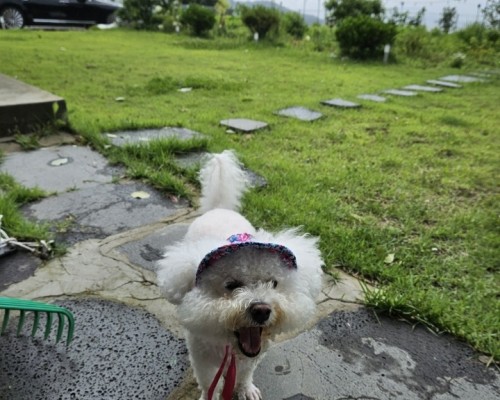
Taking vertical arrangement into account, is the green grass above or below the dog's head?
below

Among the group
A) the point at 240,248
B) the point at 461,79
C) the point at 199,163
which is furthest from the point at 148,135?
the point at 461,79

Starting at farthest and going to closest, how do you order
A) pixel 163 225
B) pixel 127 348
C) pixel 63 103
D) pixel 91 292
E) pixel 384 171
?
pixel 63 103
pixel 384 171
pixel 163 225
pixel 91 292
pixel 127 348

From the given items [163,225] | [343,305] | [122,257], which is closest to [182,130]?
[163,225]

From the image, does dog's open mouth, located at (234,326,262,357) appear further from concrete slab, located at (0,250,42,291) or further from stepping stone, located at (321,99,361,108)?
stepping stone, located at (321,99,361,108)

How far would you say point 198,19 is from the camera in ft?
50.4

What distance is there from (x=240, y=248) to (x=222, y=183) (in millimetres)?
1050

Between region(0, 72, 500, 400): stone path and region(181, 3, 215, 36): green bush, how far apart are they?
1415 cm

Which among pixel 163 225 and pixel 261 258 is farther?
pixel 163 225

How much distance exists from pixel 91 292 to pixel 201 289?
1.10 meters

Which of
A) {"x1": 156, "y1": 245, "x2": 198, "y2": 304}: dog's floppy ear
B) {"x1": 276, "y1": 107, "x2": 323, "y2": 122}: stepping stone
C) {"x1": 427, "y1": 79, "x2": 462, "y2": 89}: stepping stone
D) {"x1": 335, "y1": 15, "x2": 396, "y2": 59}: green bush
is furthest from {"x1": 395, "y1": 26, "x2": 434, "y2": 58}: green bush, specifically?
{"x1": 156, "y1": 245, "x2": 198, "y2": 304}: dog's floppy ear

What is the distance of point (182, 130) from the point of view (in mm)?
4957

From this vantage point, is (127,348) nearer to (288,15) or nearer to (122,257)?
(122,257)

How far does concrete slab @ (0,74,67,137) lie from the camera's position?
4293mm

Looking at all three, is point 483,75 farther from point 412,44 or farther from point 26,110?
point 26,110
